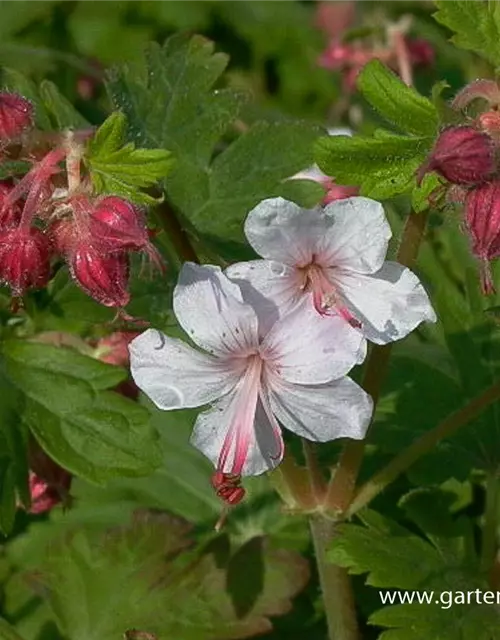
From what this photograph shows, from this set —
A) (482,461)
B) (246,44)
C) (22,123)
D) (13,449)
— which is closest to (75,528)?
(13,449)

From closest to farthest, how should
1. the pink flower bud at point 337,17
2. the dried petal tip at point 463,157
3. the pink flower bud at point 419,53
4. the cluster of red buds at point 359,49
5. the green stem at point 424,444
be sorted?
the dried petal tip at point 463,157 → the green stem at point 424,444 → the cluster of red buds at point 359,49 → the pink flower bud at point 419,53 → the pink flower bud at point 337,17

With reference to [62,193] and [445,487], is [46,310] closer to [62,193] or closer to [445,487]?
[62,193]

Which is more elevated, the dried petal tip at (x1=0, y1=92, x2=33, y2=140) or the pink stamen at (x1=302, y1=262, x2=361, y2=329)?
the dried petal tip at (x1=0, y1=92, x2=33, y2=140)

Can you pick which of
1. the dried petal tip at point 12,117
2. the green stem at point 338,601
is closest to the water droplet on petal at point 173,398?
the dried petal tip at point 12,117

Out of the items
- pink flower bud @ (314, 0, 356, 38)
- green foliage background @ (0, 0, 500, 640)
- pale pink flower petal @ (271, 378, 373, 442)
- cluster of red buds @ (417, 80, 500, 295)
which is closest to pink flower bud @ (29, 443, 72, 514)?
green foliage background @ (0, 0, 500, 640)

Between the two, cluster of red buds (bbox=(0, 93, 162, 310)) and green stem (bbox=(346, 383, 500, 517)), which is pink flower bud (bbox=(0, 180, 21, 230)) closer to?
cluster of red buds (bbox=(0, 93, 162, 310))

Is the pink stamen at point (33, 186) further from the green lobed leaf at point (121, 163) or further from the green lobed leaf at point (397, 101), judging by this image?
the green lobed leaf at point (397, 101)

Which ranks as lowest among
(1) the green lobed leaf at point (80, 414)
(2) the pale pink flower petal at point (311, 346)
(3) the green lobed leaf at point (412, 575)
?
(3) the green lobed leaf at point (412, 575)
